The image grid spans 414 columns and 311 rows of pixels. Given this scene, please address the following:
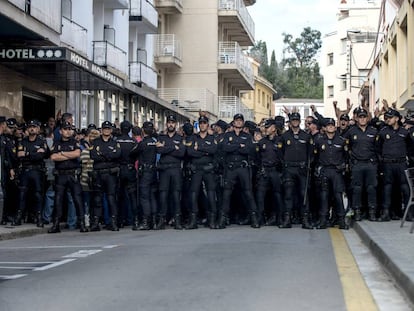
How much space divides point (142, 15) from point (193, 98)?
12346mm

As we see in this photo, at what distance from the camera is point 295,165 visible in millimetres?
14336

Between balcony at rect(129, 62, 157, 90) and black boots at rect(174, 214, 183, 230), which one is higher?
balcony at rect(129, 62, 157, 90)

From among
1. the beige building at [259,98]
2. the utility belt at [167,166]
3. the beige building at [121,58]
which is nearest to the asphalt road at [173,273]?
the utility belt at [167,166]

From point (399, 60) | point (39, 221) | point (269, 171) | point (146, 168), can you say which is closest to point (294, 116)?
point (269, 171)

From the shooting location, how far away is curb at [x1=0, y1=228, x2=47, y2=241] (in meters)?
13.3

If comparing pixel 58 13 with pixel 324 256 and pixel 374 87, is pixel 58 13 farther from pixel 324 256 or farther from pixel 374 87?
pixel 374 87

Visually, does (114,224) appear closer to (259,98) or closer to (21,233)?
(21,233)

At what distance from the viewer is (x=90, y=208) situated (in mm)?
14695

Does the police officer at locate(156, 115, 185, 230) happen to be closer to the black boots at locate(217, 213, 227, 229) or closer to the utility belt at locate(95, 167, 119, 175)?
the black boots at locate(217, 213, 227, 229)

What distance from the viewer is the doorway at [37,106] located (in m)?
21.4

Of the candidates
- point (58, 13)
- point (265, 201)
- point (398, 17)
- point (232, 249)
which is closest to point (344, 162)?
point (265, 201)

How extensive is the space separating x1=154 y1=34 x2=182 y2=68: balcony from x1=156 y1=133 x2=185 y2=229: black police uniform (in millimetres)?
28316

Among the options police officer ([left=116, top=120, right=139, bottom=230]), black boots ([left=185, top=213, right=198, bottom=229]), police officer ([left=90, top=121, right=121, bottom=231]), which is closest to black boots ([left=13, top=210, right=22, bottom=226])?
police officer ([left=90, top=121, right=121, bottom=231])

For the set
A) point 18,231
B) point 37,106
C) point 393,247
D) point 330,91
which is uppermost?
point 330,91
